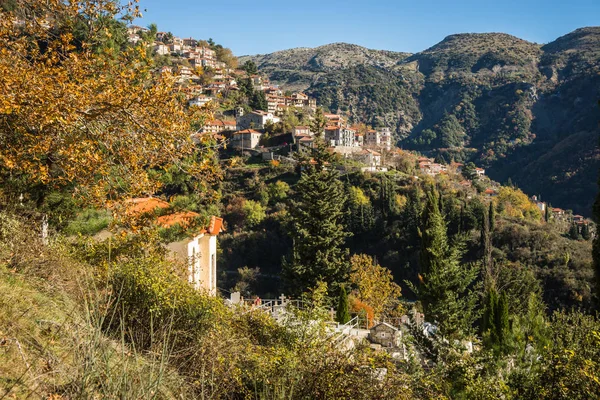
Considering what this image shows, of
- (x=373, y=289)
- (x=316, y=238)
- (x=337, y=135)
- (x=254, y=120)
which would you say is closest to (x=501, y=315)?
(x=316, y=238)

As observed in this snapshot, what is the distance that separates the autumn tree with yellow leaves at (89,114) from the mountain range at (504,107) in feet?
302

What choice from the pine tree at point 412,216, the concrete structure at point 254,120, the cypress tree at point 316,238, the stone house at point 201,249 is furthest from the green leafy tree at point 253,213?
the stone house at point 201,249

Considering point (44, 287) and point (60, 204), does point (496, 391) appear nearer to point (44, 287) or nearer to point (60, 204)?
point (44, 287)

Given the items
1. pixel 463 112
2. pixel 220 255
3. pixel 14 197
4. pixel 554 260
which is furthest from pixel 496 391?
→ pixel 463 112

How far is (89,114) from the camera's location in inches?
208

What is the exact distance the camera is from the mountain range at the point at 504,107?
10112cm

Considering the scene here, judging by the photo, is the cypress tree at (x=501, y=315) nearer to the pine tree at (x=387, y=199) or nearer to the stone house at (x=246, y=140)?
the pine tree at (x=387, y=199)

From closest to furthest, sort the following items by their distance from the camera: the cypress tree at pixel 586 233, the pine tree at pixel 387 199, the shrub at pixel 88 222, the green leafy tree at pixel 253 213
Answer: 1. the shrub at pixel 88 222
2. the cypress tree at pixel 586 233
3. the pine tree at pixel 387 199
4. the green leafy tree at pixel 253 213

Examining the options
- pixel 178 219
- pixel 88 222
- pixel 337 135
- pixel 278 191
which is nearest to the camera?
pixel 88 222

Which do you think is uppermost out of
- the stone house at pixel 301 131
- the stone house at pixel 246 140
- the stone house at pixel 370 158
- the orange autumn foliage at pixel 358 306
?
the stone house at pixel 301 131

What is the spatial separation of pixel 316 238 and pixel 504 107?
144 meters

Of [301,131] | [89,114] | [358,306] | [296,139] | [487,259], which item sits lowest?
[358,306]

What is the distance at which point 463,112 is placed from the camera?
155 metres

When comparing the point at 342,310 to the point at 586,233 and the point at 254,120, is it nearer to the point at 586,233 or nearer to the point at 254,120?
the point at 586,233
